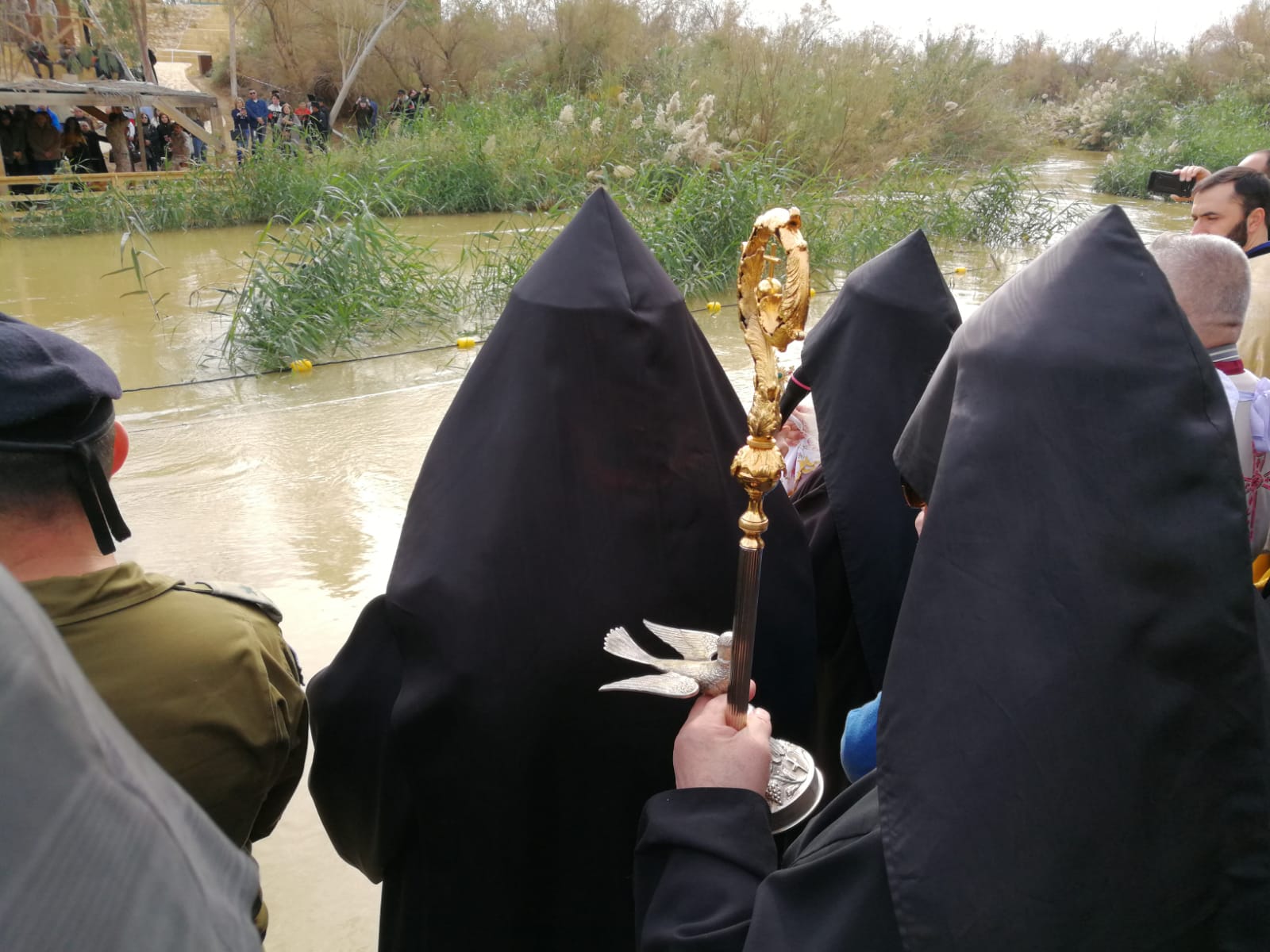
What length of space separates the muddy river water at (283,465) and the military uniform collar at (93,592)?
494 millimetres

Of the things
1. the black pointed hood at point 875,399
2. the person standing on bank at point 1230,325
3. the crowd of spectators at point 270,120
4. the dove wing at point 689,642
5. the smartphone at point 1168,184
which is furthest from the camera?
the crowd of spectators at point 270,120

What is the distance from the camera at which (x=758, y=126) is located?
12.6 metres

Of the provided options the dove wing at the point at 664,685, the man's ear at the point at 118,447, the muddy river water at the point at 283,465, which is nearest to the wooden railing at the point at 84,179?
the muddy river water at the point at 283,465

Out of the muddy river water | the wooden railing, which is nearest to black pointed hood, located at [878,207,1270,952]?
the muddy river water

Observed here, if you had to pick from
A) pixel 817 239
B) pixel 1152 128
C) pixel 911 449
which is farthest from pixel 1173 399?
pixel 1152 128

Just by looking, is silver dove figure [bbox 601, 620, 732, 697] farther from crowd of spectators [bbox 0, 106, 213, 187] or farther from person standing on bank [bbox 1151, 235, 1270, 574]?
crowd of spectators [bbox 0, 106, 213, 187]

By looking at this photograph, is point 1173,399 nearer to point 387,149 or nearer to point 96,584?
point 96,584

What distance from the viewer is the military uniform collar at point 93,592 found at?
130 centimetres

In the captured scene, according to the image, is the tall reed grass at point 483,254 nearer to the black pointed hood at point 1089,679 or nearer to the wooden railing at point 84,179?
the wooden railing at point 84,179

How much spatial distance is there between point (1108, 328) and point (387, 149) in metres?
13.5

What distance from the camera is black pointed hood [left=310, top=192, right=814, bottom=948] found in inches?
52.1

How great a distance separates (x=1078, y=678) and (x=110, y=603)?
4.11ft

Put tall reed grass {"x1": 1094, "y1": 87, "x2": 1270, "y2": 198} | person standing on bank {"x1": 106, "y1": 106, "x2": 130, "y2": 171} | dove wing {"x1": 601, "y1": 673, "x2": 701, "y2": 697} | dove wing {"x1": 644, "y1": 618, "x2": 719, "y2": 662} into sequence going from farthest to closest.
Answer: tall reed grass {"x1": 1094, "y1": 87, "x2": 1270, "y2": 198}
person standing on bank {"x1": 106, "y1": 106, "x2": 130, "y2": 171}
dove wing {"x1": 644, "y1": 618, "x2": 719, "y2": 662}
dove wing {"x1": 601, "y1": 673, "x2": 701, "y2": 697}

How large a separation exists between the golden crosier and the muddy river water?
0.42 meters
